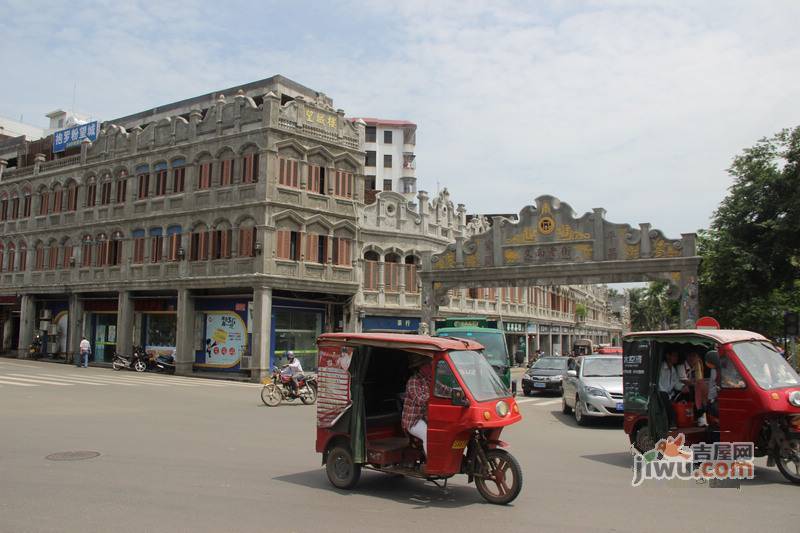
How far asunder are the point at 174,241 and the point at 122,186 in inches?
209

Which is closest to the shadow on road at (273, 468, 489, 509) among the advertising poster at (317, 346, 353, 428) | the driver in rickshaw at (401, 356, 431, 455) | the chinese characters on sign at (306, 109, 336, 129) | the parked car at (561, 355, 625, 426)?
the driver in rickshaw at (401, 356, 431, 455)

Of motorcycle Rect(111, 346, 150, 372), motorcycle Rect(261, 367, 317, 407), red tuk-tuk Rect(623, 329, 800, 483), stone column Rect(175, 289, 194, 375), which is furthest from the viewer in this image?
motorcycle Rect(111, 346, 150, 372)

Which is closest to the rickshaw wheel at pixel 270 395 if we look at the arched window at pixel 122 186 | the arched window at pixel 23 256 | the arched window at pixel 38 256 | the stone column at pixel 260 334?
the stone column at pixel 260 334

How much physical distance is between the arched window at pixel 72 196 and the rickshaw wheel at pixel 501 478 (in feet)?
116

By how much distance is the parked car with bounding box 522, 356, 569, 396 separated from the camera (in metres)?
23.4

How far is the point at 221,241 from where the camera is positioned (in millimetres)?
30297

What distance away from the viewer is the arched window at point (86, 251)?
117 ft

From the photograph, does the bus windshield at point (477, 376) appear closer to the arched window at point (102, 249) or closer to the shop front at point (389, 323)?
the shop front at point (389, 323)

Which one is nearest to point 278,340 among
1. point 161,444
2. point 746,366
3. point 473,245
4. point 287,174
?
point 287,174

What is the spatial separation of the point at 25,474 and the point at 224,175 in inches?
918

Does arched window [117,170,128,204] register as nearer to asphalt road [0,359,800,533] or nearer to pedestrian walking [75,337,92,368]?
pedestrian walking [75,337,92,368]

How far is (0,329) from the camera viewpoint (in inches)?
1670

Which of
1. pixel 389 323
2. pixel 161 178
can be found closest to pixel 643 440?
pixel 389 323

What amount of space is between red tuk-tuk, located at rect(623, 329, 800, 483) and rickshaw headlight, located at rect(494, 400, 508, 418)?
11.3 ft
